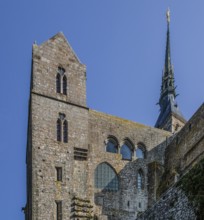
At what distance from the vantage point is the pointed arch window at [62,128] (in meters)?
34.0

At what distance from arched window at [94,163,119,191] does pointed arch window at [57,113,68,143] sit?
355 centimetres

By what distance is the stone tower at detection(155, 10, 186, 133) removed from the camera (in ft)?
232

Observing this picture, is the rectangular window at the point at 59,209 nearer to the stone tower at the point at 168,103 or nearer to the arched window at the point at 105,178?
the arched window at the point at 105,178

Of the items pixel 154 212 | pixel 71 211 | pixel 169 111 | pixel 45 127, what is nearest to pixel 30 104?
pixel 45 127

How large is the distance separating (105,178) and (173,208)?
55.2ft

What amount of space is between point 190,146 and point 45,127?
933cm

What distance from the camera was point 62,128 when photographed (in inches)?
1352

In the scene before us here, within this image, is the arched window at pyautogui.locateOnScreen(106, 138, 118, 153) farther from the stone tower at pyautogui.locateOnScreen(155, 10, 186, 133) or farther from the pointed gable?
the stone tower at pyautogui.locateOnScreen(155, 10, 186, 133)

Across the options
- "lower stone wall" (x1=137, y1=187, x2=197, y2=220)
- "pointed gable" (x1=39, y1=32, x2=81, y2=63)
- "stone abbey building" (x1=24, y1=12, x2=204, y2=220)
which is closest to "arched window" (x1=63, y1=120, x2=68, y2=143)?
"stone abbey building" (x1=24, y1=12, x2=204, y2=220)

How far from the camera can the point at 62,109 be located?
34719mm

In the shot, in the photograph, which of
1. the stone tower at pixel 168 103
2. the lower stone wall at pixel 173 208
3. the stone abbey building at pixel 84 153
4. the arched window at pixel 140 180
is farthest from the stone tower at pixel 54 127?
the stone tower at pixel 168 103

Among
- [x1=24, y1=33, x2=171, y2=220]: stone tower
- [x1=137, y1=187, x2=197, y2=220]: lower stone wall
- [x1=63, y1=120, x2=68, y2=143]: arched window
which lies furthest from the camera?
[x1=63, y1=120, x2=68, y2=143]: arched window

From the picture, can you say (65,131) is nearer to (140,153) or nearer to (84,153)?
(84,153)

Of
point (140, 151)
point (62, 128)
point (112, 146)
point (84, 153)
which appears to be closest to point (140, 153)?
point (140, 151)
